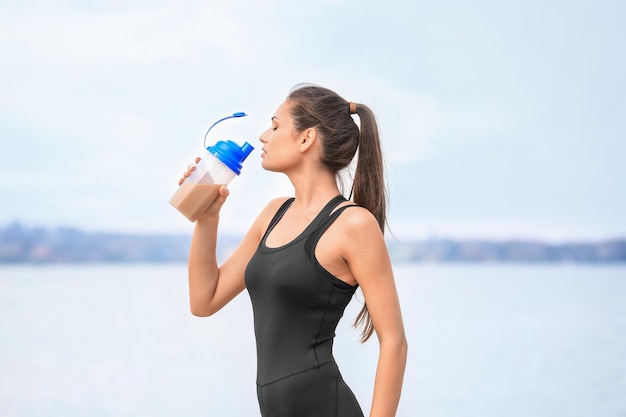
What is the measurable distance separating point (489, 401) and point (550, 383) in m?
0.72

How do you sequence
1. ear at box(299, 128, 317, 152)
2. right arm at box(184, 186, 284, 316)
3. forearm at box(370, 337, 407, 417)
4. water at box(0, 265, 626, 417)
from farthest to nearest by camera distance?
1. water at box(0, 265, 626, 417)
2. right arm at box(184, 186, 284, 316)
3. ear at box(299, 128, 317, 152)
4. forearm at box(370, 337, 407, 417)

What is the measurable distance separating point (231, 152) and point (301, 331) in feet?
1.34

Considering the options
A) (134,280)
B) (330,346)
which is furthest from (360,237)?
(134,280)

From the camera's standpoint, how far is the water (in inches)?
203

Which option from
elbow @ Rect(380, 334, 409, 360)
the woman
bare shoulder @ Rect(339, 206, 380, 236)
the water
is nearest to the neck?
the woman

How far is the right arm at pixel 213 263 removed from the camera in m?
1.87

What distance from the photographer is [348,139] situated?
1.80 meters

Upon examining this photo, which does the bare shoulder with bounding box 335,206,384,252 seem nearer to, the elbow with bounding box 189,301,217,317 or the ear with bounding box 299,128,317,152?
the ear with bounding box 299,128,317,152

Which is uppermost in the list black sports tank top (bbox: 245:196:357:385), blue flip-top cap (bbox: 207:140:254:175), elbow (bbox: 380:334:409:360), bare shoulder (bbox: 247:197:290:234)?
blue flip-top cap (bbox: 207:140:254:175)

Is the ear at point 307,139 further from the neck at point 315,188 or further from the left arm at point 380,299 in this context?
the left arm at point 380,299

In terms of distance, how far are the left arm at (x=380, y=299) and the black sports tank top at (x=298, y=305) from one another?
0.23 feet

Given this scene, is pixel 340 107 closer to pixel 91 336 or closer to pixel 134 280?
pixel 91 336

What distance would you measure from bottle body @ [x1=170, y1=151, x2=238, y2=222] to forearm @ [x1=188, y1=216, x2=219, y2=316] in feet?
0.17

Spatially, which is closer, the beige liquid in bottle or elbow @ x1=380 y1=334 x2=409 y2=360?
elbow @ x1=380 y1=334 x2=409 y2=360
